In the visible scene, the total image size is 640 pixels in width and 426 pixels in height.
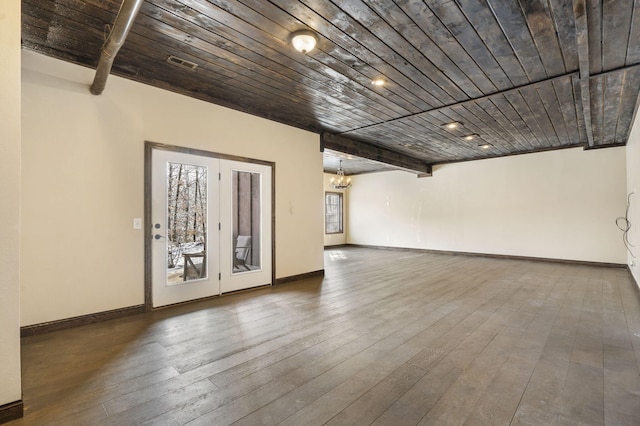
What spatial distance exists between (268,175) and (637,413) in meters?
4.74

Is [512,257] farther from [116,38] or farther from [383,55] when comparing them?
[116,38]

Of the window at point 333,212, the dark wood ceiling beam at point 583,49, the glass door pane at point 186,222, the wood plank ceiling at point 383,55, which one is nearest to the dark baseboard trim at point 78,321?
the glass door pane at point 186,222

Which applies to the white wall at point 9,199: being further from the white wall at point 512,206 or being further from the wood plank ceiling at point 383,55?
the white wall at point 512,206

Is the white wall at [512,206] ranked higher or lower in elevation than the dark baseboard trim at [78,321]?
higher

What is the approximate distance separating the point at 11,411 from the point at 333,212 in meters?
10.2

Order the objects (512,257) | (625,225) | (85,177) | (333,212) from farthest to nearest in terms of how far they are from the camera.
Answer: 1. (333,212)
2. (512,257)
3. (625,225)
4. (85,177)

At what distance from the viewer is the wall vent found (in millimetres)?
3300

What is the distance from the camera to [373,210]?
36.5 feet

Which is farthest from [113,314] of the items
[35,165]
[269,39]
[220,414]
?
[269,39]

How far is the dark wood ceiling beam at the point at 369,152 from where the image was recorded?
20.4 ft

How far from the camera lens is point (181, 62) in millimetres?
3391

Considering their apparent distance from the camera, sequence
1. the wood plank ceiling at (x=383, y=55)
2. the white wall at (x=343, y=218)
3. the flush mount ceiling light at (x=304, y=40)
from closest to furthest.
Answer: the wood plank ceiling at (x=383, y=55), the flush mount ceiling light at (x=304, y=40), the white wall at (x=343, y=218)

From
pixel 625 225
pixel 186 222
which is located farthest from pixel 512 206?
pixel 186 222

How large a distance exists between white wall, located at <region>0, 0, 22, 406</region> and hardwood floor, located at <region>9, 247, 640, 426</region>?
14.0 inches
